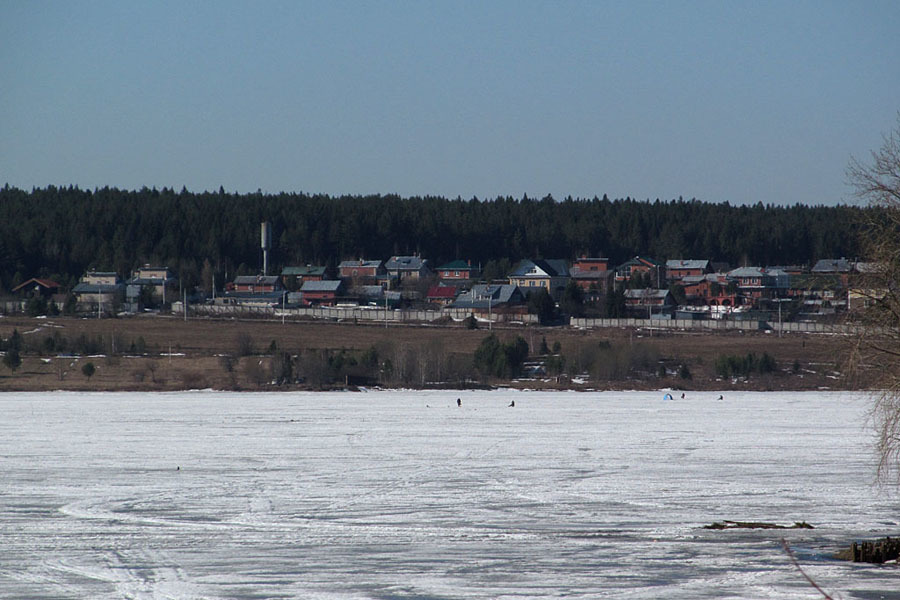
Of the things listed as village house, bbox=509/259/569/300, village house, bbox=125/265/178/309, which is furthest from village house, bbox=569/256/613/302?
village house, bbox=125/265/178/309

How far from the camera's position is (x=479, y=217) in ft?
555

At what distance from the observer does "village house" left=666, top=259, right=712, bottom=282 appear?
139375mm

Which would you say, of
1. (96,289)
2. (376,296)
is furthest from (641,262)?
(96,289)

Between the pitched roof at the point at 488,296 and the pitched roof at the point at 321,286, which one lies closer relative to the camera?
the pitched roof at the point at 488,296

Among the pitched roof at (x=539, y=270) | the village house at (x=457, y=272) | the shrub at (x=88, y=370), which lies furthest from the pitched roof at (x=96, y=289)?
the shrub at (x=88, y=370)

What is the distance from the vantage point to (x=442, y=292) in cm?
12375

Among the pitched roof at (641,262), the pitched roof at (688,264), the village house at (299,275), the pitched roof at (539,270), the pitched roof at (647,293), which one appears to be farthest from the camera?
the pitched roof at (641,262)

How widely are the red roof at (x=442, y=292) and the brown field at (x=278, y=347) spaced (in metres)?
33.2

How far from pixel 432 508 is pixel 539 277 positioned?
112 m

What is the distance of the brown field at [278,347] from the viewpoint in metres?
58.5

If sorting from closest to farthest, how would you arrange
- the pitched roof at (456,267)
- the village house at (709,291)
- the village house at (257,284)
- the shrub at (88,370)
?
the shrub at (88,370) → the village house at (709,291) → the village house at (257,284) → the pitched roof at (456,267)

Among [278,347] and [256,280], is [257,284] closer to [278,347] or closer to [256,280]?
[256,280]

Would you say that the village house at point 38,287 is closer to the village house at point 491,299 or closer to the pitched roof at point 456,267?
the pitched roof at point 456,267

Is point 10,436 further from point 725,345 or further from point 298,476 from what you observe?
point 725,345
